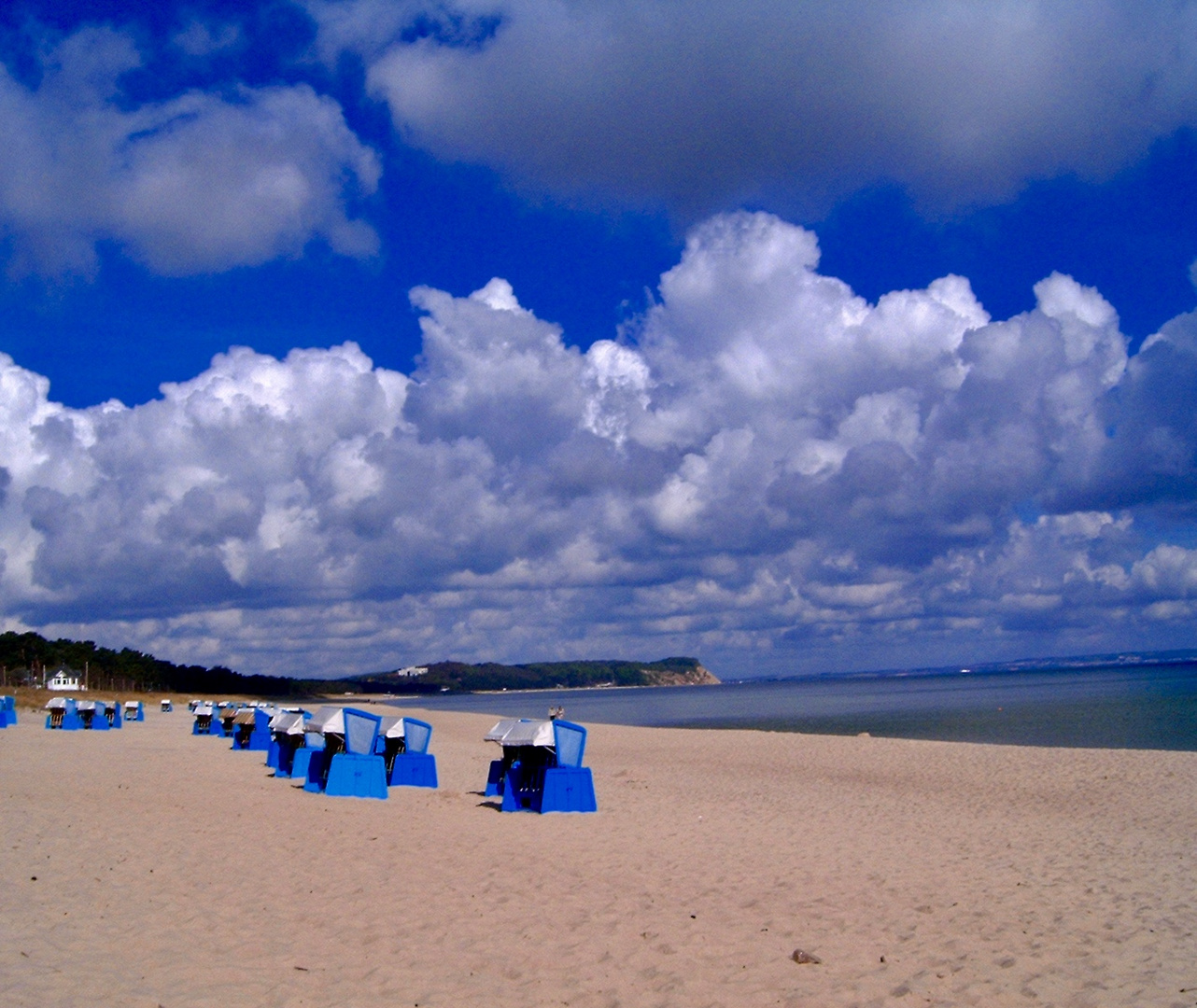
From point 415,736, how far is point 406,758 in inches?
24.7

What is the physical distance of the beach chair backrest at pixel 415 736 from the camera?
56.5 ft

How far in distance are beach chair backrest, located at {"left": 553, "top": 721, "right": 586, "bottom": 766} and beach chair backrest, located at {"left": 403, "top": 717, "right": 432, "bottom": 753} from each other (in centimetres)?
371

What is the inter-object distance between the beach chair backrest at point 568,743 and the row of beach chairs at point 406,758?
14 mm

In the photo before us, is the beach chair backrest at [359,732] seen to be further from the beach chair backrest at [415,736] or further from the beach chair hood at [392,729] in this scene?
the beach chair backrest at [415,736]

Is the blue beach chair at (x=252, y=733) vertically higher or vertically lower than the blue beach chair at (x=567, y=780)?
lower

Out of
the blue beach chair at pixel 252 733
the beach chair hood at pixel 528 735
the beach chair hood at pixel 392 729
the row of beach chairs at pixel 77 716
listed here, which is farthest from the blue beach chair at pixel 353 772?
the row of beach chairs at pixel 77 716

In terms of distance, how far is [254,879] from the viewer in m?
8.27

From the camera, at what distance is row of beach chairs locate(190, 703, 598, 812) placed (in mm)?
14062

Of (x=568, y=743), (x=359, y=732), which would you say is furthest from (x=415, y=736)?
(x=568, y=743)

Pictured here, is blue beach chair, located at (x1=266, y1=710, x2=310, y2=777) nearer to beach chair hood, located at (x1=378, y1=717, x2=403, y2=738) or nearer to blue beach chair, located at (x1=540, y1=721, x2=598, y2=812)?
beach chair hood, located at (x1=378, y1=717, x2=403, y2=738)

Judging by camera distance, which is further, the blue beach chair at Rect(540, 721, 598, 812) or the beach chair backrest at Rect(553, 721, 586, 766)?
the beach chair backrest at Rect(553, 721, 586, 766)

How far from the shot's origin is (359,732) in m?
15.4

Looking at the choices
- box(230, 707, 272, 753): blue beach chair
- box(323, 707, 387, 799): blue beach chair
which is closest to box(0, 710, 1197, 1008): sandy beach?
box(323, 707, 387, 799): blue beach chair

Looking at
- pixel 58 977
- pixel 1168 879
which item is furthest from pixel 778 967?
pixel 1168 879
